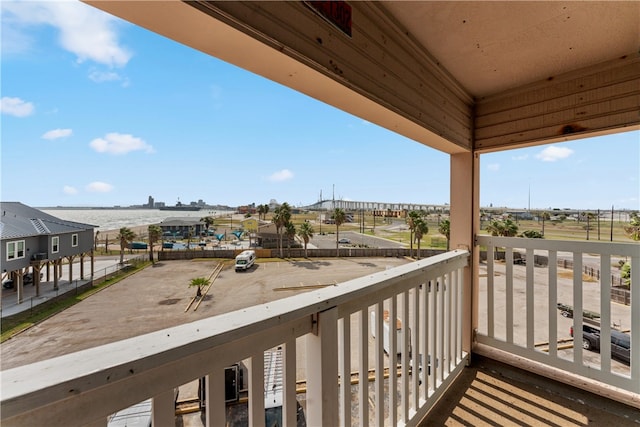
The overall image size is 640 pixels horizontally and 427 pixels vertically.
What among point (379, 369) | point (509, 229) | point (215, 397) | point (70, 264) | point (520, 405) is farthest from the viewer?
point (509, 229)

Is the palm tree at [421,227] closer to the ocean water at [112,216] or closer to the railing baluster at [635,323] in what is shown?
the railing baluster at [635,323]

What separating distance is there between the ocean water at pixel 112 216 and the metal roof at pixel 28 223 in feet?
0.06

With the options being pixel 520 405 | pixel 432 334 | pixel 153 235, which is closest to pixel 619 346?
pixel 520 405

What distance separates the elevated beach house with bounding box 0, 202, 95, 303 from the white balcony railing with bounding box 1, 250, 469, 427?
0.96 ft

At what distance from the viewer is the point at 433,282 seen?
4.62 feet

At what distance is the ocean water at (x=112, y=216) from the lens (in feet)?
2.59

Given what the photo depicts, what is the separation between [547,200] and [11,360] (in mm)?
2283

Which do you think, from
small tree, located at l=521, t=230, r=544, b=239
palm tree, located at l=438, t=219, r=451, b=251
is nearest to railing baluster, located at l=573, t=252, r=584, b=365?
small tree, located at l=521, t=230, r=544, b=239

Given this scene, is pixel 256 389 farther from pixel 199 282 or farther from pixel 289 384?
pixel 199 282

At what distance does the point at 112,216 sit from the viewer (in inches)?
37.2

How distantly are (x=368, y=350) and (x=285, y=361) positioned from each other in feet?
1.30

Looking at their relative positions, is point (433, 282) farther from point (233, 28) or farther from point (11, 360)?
point (11, 360)

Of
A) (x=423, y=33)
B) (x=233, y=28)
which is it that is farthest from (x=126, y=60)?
(x=423, y=33)

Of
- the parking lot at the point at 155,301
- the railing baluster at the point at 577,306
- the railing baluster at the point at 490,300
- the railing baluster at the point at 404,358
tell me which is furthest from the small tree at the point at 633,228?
the parking lot at the point at 155,301
